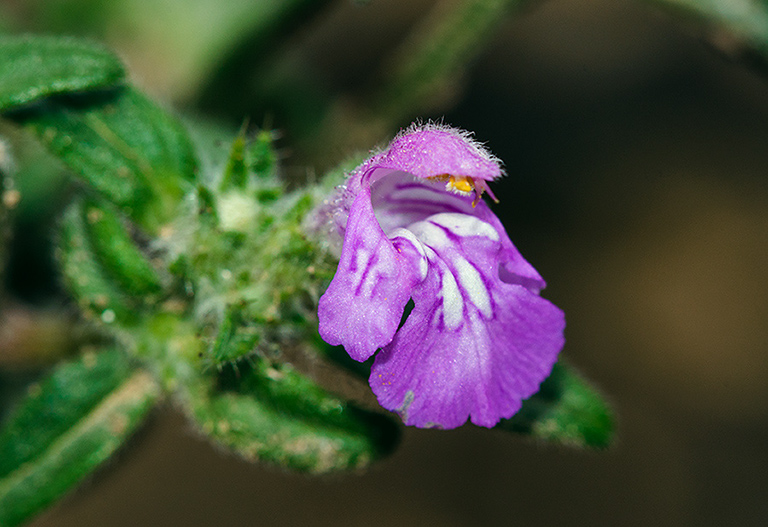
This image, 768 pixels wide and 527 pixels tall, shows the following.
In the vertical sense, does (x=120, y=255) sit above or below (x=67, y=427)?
above

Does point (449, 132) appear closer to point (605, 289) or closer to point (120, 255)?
point (120, 255)

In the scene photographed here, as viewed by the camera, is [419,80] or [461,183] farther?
[419,80]

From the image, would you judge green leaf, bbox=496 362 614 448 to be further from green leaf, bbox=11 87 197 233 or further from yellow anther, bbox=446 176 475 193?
green leaf, bbox=11 87 197 233

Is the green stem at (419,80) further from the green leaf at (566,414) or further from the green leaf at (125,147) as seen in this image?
Answer: the green leaf at (566,414)

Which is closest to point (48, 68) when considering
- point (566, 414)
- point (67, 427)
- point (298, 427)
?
point (67, 427)

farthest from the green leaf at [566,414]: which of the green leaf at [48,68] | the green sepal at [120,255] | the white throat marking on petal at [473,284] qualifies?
the green leaf at [48,68]

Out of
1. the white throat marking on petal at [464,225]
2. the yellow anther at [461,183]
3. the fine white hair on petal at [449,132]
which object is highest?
the fine white hair on petal at [449,132]

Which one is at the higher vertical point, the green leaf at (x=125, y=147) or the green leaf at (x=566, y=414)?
the green leaf at (x=125, y=147)
